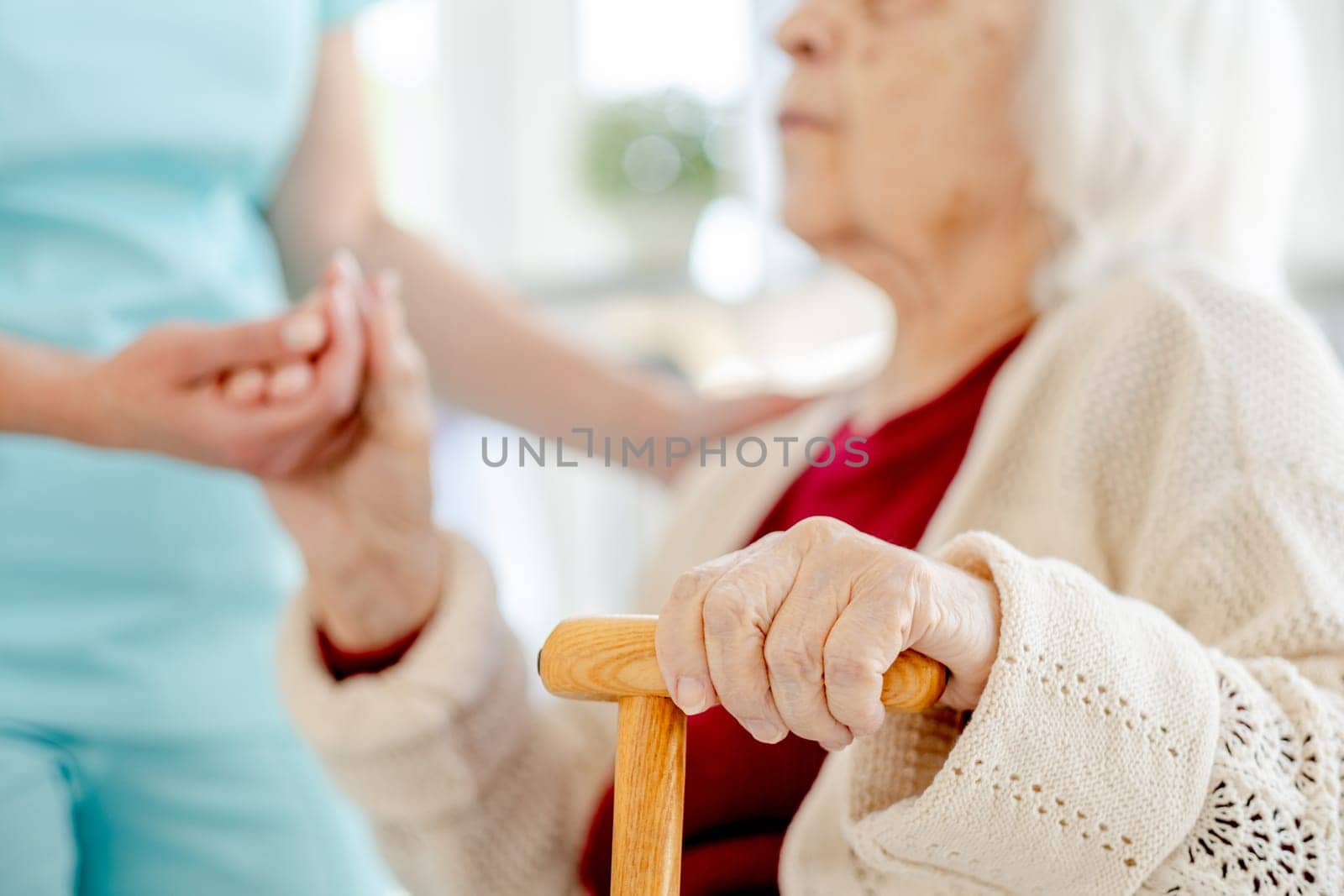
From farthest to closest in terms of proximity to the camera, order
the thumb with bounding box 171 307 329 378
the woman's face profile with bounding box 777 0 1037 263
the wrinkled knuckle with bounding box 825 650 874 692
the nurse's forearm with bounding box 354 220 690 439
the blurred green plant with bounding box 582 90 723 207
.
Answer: the blurred green plant with bounding box 582 90 723 207 → the nurse's forearm with bounding box 354 220 690 439 → the woman's face profile with bounding box 777 0 1037 263 → the thumb with bounding box 171 307 329 378 → the wrinkled knuckle with bounding box 825 650 874 692

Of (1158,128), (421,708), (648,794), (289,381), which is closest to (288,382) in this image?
(289,381)

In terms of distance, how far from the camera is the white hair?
89 cm

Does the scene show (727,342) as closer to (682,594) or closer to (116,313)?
(116,313)

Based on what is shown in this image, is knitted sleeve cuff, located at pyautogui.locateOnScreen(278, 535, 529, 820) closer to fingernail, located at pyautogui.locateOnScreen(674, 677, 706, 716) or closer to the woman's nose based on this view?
fingernail, located at pyautogui.locateOnScreen(674, 677, 706, 716)

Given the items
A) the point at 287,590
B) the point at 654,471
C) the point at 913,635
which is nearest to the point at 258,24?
the point at 287,590

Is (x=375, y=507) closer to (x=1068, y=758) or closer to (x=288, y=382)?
(x=288, y=382)

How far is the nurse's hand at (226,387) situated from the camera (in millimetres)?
736

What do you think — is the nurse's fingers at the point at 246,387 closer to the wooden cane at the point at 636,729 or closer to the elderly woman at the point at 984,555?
the elderly woman at the point at 984,555

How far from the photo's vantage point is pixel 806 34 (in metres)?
1.01

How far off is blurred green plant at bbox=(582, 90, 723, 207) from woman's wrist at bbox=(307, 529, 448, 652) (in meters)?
1.26

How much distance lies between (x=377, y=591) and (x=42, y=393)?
0.24 m

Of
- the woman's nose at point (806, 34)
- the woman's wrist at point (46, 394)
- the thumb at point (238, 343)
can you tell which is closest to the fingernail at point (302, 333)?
the thumb at point (238, 343)

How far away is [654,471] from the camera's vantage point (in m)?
1.27

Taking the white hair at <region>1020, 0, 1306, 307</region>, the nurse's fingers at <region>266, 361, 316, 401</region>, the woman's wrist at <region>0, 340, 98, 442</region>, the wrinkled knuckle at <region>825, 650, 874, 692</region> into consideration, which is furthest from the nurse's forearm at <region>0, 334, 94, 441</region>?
the white hair at <region>1020, 0, 1306, 307</region>
